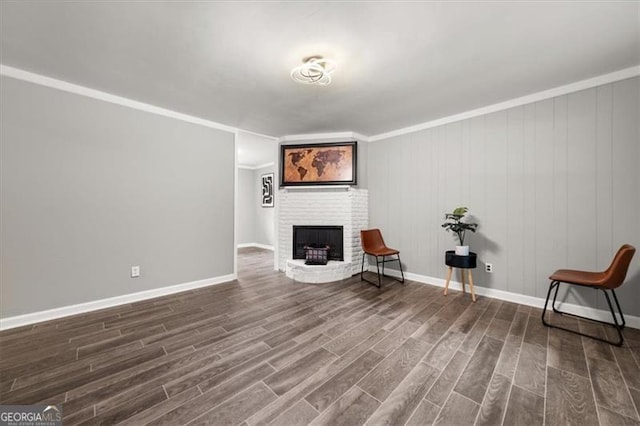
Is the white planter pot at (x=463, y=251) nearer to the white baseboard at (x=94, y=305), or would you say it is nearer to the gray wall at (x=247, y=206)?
the white baseboard at (x=94, y=305)

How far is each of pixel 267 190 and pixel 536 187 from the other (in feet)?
20.1

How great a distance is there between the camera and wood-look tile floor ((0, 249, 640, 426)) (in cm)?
140

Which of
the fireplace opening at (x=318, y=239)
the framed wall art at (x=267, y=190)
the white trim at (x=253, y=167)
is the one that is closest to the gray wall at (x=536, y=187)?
the fireplace opening at (x=318, y=239)

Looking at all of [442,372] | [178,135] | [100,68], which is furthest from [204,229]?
[442,372]

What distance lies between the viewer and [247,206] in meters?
7.85

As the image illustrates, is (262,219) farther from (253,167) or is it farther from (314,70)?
(314,70)

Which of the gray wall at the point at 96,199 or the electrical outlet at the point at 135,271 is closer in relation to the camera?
the gray wall at the point at 96,199

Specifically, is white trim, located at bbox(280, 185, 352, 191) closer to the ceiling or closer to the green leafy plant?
the ceiling

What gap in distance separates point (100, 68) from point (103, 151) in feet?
3.13

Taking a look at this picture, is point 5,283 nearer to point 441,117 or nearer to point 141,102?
point 141,102

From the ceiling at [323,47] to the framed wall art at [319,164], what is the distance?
4.00ft

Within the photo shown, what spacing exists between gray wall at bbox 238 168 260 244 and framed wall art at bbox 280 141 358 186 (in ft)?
11.8

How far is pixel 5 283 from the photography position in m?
2.39

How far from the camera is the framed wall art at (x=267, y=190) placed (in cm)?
729
